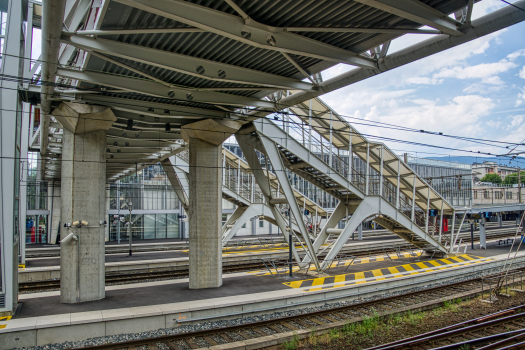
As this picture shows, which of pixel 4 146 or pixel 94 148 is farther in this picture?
pixel 94 148

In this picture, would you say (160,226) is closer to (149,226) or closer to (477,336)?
(149,226)

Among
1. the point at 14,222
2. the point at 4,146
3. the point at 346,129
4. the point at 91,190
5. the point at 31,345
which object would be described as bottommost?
the point at 31,345

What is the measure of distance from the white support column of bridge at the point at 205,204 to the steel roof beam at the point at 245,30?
21.3ft

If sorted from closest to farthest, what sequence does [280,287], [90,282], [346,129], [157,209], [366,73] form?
[366,73], [90,282], [280,287], [346,129], [157,209]

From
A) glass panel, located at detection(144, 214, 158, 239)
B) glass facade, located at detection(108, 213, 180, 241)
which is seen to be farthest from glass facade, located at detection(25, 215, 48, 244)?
glass panel, located at detection(144, 214, 158, 239)

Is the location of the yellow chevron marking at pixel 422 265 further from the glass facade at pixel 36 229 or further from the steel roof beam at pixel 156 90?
the glass facade at pixel 36 229

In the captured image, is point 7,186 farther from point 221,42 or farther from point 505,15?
point 505,15

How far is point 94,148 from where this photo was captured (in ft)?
45.0

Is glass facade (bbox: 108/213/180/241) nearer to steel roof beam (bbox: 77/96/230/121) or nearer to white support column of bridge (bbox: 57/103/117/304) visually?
white support column of bridge (bbox: 57/103/117/304)

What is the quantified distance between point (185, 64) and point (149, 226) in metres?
34.4

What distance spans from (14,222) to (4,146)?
237cm

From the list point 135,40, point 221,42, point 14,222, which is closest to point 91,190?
point 14,222

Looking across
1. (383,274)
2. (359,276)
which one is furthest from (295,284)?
(383,274)

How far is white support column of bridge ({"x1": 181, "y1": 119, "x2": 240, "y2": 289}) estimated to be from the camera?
49.5ft
